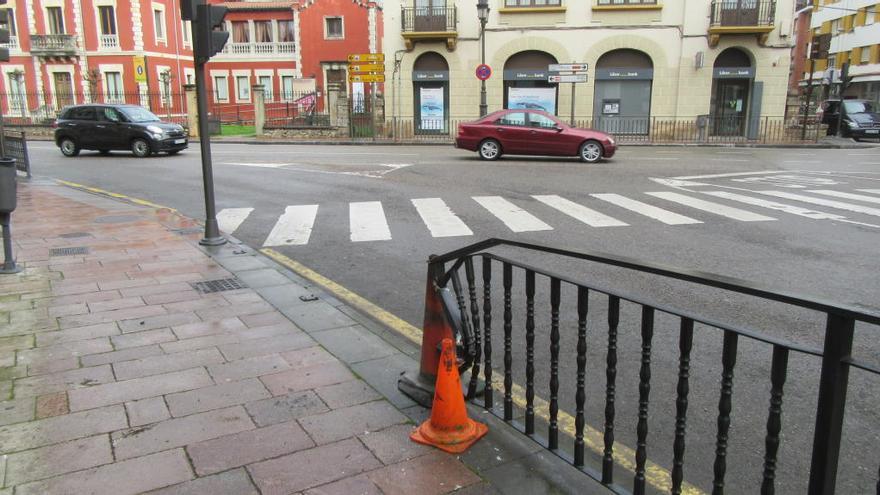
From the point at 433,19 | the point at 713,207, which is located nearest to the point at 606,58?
the point at 433,19

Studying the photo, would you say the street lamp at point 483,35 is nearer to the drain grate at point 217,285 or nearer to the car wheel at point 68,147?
the car wheel at point 68,147

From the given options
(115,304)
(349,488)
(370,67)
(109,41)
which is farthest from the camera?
(109,41)

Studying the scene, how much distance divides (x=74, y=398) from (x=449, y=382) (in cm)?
224

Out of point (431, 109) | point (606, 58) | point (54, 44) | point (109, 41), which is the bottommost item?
point (431, 109)

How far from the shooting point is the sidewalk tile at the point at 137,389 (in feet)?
12.5

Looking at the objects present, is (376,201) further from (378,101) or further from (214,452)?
(378,101)

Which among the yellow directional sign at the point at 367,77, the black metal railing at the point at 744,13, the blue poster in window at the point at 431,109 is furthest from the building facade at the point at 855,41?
the yellow directional sign at the point at 367,77

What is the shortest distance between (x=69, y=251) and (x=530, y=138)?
13.4 m

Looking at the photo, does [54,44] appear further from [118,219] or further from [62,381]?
[62,381]

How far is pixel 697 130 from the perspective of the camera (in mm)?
28625

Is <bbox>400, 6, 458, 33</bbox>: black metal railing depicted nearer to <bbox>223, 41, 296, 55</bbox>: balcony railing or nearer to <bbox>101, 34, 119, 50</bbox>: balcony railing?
<bbox>223, 41, 296, 55</bbox>: balcony railing

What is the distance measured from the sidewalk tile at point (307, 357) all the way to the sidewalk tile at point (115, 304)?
193 cm

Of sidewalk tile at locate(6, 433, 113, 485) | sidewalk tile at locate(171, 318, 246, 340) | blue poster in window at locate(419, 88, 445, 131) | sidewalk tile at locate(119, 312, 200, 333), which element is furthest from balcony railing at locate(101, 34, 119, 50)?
sidewalk tile at locate(6, 433, 113, 485)

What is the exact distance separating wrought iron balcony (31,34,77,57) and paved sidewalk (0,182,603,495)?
42076 mm
